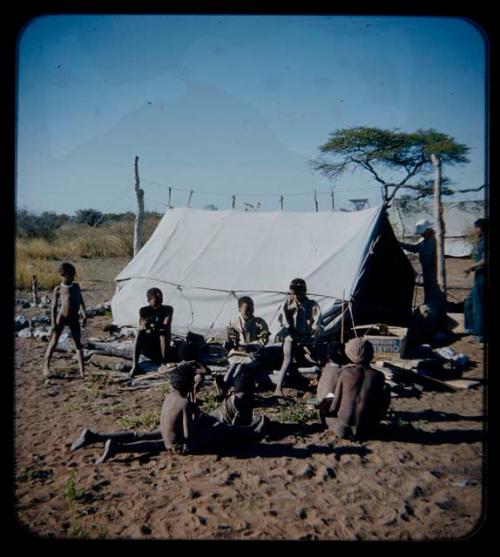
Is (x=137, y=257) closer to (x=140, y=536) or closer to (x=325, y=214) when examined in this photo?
(x=325, y=214)

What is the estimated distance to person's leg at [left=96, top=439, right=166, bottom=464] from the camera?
4.35m

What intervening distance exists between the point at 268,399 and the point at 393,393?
1563 mm

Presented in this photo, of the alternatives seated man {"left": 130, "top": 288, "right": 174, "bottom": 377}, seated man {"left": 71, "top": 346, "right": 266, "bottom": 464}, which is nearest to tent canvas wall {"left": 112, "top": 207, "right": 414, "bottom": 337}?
seated man {"left": 130, "top": 288, "right": 174, "bottom": 377}

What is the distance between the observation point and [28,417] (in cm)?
550

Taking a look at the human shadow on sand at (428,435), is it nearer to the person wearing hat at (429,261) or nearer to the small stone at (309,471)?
the small stone at (309,471)

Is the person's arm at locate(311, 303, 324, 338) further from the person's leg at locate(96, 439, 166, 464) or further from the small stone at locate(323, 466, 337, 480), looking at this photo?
the person's leg at locate(96, 439, 166, 464)

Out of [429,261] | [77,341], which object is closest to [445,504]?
[77,341]

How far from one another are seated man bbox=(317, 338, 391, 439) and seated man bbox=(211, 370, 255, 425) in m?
0.68

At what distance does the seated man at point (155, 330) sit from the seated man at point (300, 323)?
169 cm

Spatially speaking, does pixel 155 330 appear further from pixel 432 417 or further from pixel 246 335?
pixel 432 417

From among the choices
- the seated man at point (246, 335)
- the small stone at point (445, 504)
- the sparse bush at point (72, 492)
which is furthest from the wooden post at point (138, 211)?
the small stone at point (445, 504)

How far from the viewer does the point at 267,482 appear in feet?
13.5

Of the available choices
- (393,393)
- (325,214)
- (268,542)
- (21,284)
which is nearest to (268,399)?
(393,393)

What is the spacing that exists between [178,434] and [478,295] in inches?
226
